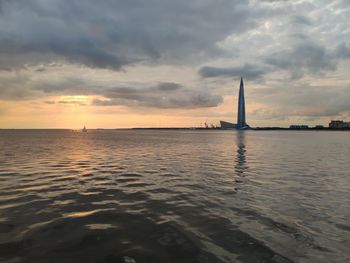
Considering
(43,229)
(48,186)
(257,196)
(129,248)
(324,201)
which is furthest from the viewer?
(48,186)

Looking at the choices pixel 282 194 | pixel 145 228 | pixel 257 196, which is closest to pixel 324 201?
pixel 282 194

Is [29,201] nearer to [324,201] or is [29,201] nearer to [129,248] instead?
[129,248]

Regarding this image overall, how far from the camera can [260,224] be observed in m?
11.5

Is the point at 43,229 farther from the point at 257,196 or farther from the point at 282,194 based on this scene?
the point at 282,194

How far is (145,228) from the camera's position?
36.1 feet

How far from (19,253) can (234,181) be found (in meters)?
17.2

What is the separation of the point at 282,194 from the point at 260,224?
272 inches

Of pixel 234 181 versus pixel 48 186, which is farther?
pixel 234 181

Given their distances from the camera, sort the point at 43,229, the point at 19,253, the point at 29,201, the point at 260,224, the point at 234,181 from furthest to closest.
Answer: the point at 234,181 < the point at 29,201 < the point at 260,224 < the point at 43,229 < the point at 19,253

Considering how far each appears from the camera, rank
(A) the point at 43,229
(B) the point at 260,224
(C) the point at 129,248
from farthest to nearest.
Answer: (B) the point at 260,224, (A) the point at 43,229, (C) the point at 129,248

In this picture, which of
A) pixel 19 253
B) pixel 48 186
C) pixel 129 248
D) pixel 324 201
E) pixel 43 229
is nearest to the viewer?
pixel 19 253

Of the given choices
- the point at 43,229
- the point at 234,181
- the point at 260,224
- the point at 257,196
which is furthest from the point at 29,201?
the point at 234,181

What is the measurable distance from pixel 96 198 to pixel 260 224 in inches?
386

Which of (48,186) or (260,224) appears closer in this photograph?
(260,224)
